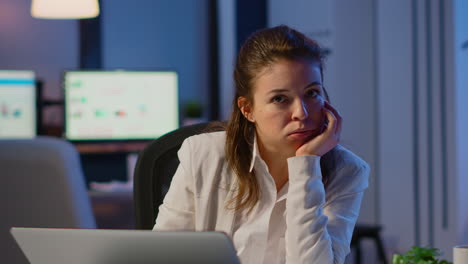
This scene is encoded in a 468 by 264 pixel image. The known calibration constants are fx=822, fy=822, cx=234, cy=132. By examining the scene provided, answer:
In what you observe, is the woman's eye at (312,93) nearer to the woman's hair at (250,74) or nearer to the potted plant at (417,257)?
the woman's hair at (250,74)

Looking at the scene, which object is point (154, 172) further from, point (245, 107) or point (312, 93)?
point (312, 93)

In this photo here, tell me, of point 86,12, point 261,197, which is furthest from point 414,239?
point 261,197

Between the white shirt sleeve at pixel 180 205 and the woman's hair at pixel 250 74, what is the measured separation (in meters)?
0.08

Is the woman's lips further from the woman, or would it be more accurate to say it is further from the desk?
the desk

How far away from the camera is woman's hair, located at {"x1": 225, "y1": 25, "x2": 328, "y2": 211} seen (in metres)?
1.59

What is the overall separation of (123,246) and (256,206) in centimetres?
72

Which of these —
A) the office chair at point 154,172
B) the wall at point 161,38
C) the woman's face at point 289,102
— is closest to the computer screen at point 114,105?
the wall at point 161,38

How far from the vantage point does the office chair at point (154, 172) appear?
181 centimetres

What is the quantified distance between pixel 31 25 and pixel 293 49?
10.5ft

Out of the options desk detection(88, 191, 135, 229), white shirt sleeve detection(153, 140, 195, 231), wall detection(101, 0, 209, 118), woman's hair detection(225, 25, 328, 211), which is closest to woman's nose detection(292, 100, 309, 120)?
woman's hair detection(225, 25, 328, 211)

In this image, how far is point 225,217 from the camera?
1.64m

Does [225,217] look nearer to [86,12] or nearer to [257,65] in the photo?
[257,65]

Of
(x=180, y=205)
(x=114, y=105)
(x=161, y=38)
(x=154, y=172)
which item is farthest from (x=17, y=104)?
(x=180, y=205)

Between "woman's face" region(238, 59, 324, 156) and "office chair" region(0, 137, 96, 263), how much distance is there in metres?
0.56
